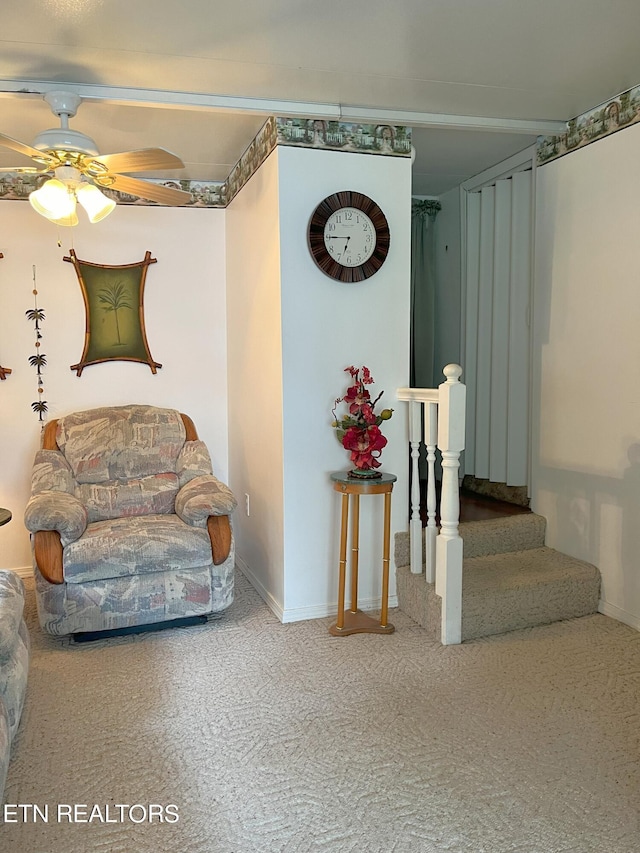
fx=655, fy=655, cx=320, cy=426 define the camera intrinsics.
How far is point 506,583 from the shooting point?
10.3 feet

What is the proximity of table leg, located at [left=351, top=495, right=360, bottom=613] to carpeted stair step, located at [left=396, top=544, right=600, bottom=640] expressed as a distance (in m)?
0.28

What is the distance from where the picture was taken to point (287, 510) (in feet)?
10.5

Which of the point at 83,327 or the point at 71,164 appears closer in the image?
the point at 71,164

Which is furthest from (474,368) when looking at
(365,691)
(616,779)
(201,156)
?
(616,779)

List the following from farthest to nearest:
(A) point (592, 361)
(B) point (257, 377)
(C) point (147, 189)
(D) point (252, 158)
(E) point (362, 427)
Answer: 1. (B) point (257, 377)
2. (D) point (252, 158)
3. (A) point (592, 361)
4. (E) point (362, 427)
5. (C) point (147, 189)

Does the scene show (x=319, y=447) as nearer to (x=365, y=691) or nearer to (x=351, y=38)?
(x=365, y=691)

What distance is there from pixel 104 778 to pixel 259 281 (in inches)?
93.5

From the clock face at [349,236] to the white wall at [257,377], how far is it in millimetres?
263

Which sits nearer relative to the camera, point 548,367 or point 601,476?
point 601,476

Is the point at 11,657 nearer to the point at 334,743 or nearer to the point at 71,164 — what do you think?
the point at 334,743

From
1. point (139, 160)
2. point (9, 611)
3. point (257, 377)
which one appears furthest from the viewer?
point (257, 377)

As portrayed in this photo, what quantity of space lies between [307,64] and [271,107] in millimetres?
388

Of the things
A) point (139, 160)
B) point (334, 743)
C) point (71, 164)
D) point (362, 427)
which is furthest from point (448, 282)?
point (334, 743)

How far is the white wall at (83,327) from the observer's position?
3.94 meters
